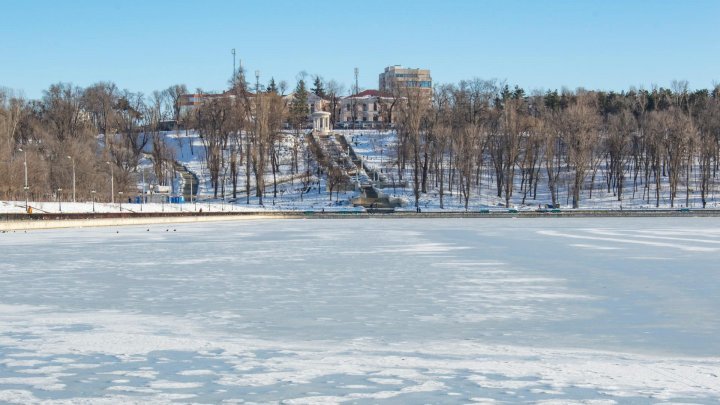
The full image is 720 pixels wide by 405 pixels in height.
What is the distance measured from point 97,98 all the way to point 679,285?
11828 centimetres

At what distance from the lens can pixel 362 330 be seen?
44.7ft

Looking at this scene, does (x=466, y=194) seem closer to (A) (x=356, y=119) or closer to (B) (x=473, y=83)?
(B) (x=473, y=83)

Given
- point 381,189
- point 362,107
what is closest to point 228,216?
point 381,189

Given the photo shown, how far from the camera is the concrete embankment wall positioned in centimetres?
5122

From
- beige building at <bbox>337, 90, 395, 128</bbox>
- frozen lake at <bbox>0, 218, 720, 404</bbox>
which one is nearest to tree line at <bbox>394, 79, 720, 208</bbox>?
beige building at <bbox>337, 90, 395, 128</bbox>

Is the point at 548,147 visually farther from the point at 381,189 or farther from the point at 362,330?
the point at 362,330

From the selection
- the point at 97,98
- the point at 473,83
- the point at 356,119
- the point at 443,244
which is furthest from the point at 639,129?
the point at 443,244

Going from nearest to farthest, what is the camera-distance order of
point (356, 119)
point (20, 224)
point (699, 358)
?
1. point (699, 358)
2. point (20, 224)
3. point (356, 119)

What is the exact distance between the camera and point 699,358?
1127 centimetres

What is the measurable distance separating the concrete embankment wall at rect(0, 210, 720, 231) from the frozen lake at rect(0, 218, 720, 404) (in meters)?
26.3

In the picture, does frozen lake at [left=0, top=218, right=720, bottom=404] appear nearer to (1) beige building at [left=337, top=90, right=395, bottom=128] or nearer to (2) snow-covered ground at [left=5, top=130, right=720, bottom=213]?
(2) snow-covered ground at [left=5, top=130, right=720, bottom=213]

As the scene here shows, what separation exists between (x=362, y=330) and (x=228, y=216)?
59.0 m

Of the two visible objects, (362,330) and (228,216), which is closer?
(362,330)

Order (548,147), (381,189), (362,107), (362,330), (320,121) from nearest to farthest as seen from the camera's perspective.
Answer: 1. (362,330)
2. (548,147)
3. (381,189)
4. (320,121)
5. (362,107)
